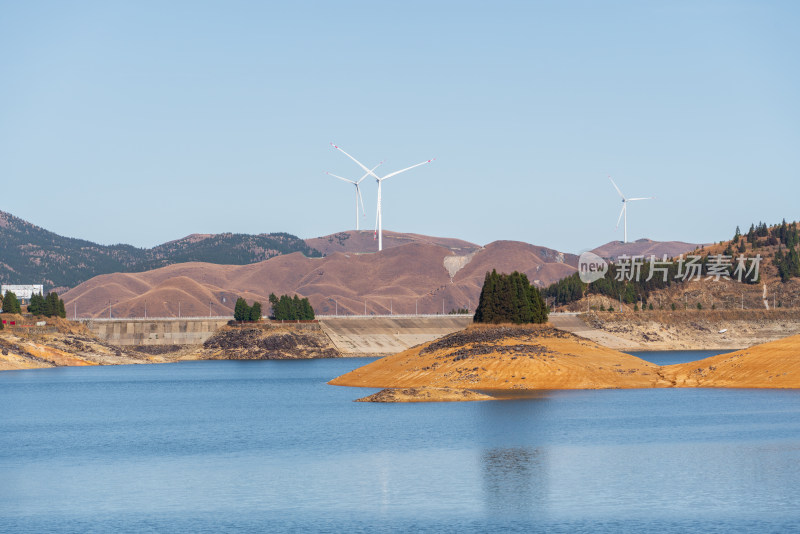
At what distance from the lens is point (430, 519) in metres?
58.6

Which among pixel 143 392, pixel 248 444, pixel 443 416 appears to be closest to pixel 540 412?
pixel 443 416

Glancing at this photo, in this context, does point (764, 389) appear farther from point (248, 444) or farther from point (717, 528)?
point (717, 528)

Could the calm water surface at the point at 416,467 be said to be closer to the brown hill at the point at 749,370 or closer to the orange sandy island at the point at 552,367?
the brown hill at the point at 749,370

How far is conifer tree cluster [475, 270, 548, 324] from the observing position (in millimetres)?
168500

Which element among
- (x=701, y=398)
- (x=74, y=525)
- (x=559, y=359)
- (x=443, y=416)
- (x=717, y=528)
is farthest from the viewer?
(x=559, y=359)

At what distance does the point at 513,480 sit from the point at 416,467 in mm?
9369

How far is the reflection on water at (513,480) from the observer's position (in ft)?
203

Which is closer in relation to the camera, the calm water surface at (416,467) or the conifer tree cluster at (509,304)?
the calm water surface at (416,467)

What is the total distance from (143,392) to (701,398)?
87.6m

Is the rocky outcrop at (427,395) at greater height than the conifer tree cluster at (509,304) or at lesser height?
lesser

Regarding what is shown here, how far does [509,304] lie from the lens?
168 meters

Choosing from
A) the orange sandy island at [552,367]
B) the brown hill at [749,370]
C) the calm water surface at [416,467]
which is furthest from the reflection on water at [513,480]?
the brown hill at [749,370]

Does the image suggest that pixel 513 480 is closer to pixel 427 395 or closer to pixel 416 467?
pixel 416 467

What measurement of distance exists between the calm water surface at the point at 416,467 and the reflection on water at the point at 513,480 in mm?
150
